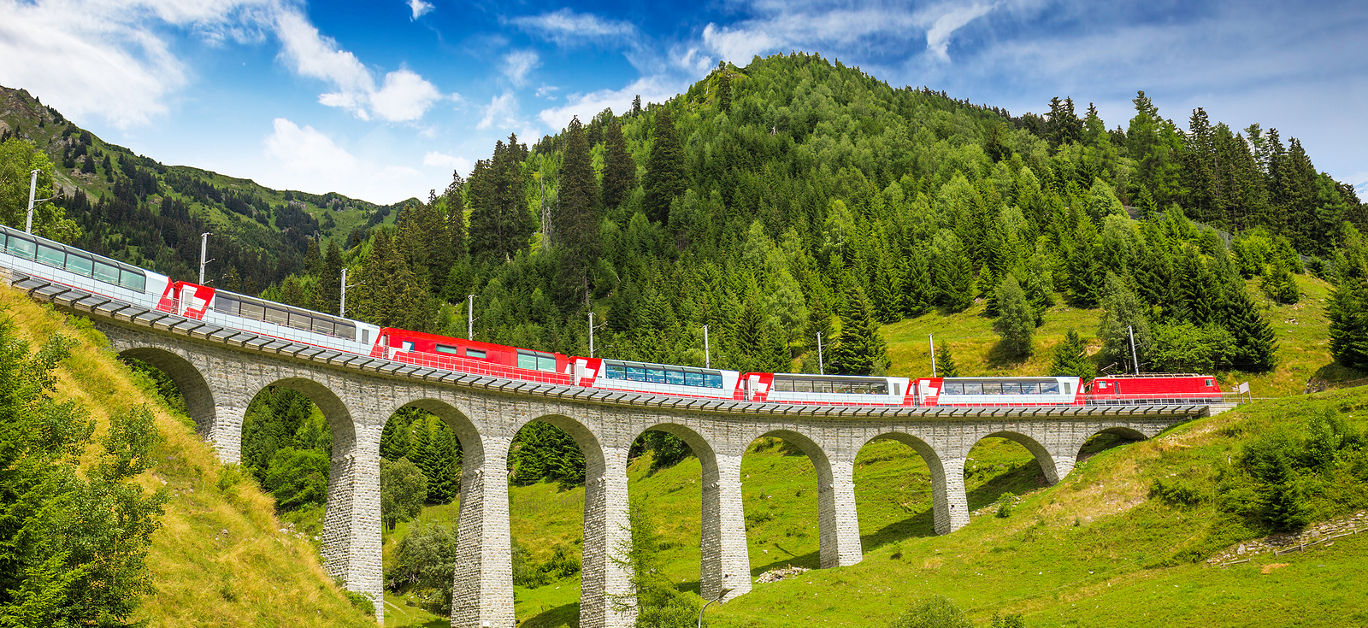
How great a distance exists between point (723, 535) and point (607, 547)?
25.1 ft

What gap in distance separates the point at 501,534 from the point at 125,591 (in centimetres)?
2340

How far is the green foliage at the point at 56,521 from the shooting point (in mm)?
22188

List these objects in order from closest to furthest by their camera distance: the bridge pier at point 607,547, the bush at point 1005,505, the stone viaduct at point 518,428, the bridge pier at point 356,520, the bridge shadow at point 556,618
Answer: the stone viaduct at point 518,428 < the bridge pier at point 356,520 < the bridge pier at point 607,547 < the bridge shadow at point 556,618 < the bush at point 1005,505

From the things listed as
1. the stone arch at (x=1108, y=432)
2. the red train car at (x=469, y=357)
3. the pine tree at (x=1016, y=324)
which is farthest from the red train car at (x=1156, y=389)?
the red train car at (x=469, y=357)

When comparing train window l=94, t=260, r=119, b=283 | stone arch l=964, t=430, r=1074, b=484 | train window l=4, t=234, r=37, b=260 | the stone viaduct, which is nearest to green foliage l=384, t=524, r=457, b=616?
the stone viaduct

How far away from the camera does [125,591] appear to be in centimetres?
2430

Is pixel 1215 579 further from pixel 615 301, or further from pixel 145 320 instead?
pixel 615 301

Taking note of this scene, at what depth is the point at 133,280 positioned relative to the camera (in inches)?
1523

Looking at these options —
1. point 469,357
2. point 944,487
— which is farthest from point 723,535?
point 469,357

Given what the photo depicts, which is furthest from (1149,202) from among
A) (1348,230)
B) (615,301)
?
(615,301)

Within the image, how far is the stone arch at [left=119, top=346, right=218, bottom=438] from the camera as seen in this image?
38531 millimetres

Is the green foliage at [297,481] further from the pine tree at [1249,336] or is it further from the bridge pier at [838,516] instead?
the pine tree at [1249,336]

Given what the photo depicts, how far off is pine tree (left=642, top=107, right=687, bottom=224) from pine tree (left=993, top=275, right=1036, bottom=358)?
73863 millimetres

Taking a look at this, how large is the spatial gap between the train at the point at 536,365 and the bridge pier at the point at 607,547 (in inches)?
198
